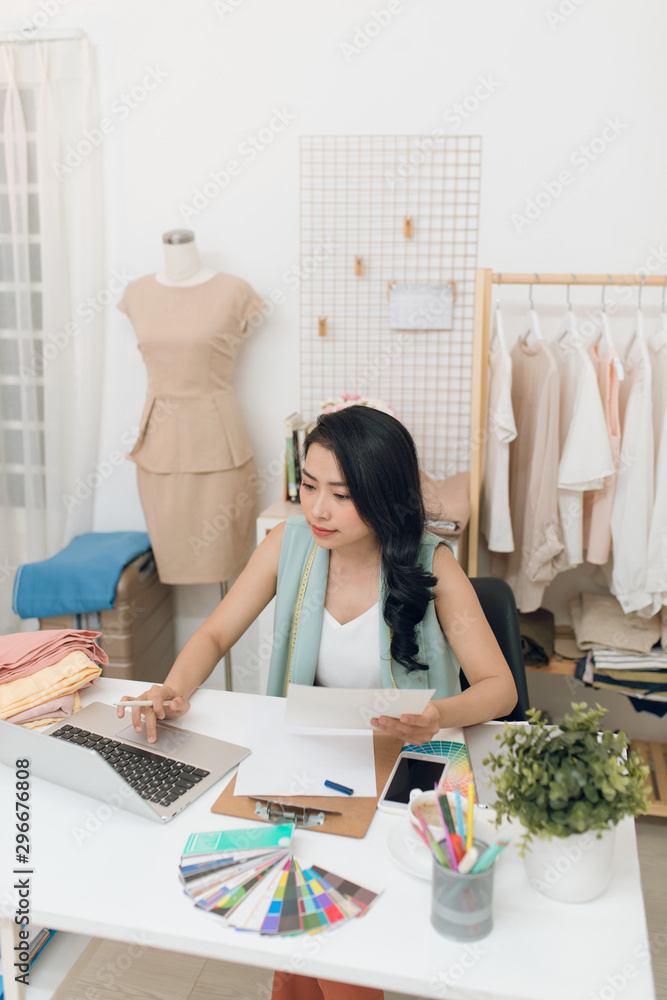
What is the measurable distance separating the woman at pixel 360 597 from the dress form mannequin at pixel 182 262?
54.4 inches

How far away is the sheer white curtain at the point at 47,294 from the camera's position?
288 centimetres

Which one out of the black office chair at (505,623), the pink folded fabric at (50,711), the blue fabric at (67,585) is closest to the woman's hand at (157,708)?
the pink folded fabric at (50,711)

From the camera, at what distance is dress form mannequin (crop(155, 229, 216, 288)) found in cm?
276

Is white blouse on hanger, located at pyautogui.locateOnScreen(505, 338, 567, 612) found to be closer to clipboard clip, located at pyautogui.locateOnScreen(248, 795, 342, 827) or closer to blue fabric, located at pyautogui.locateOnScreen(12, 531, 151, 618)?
blue fabric, located at pyautogui.locateOnScreen(12, 531, 151, 618)

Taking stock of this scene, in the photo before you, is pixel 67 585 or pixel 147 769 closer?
pixel 147 769

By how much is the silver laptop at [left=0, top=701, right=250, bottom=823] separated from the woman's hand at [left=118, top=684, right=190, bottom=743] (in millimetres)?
18

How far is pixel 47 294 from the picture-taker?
297cm

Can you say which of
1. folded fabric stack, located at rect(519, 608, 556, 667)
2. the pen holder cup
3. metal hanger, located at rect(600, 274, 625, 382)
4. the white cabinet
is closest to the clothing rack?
metal hanger, located at rect(600, 274, 625, 382)

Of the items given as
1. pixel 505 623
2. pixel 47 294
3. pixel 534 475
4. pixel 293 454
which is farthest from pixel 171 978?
pixel 47 294

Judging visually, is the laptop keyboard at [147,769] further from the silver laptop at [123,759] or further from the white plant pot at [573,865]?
the white plant pot at [573,865]

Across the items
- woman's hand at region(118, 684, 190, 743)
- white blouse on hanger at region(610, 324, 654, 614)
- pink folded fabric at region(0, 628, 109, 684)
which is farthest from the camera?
white blouse on hanger at region(610, 324, 654, 614)

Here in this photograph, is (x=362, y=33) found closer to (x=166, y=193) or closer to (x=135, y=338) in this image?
(x=166, y=193)

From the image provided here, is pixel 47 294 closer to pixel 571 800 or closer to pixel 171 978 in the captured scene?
pixel 171 978

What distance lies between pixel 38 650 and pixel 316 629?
55 centimetres
